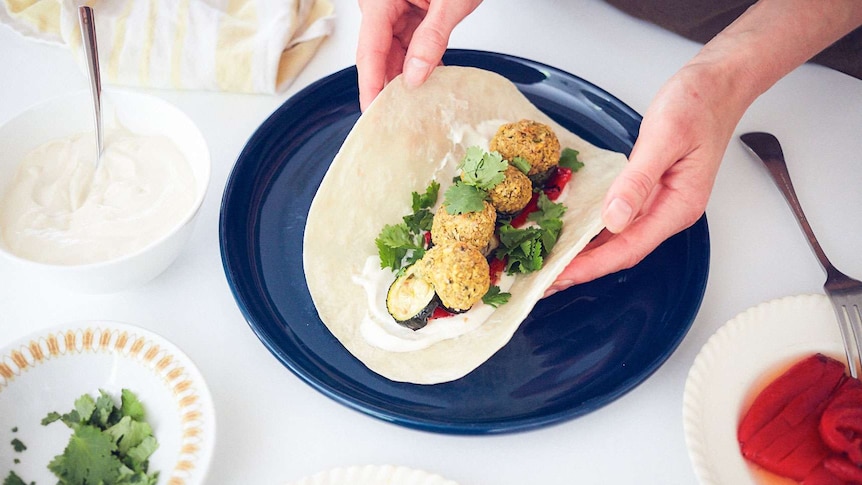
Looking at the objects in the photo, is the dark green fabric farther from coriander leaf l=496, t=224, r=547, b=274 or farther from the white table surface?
coriander leaf l=496, t=224, r=547, b=274

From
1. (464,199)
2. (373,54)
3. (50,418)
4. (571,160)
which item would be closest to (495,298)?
(464,199)

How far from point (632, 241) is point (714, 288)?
387 millimetres

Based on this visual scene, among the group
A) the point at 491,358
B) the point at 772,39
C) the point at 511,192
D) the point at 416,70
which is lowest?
the point at 491,358

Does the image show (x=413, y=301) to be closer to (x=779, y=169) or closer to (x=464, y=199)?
(x=464, y=199)

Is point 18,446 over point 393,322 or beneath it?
over

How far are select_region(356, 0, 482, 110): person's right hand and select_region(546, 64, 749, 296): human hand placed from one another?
625 millimetres

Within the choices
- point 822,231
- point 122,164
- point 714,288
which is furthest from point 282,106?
point 822,231

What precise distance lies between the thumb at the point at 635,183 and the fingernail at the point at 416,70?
635mm

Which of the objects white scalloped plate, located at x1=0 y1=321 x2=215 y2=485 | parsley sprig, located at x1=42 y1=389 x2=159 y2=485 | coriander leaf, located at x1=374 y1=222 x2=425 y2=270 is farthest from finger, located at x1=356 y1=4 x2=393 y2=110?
parsley sprig, located at x1=42 y1=389 x2=159 y2=485

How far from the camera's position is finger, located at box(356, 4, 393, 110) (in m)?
2.16

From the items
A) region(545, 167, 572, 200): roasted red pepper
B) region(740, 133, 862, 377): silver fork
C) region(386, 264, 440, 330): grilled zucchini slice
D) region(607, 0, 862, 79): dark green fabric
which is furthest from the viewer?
region(607, 0, 862, 79): dark green fabric

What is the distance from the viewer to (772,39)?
2.05 m

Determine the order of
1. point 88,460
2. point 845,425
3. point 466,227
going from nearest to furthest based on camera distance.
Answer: point 88,460 < point 845,425 < point 466,227

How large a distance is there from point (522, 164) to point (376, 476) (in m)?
1.01
